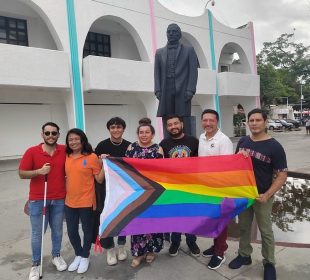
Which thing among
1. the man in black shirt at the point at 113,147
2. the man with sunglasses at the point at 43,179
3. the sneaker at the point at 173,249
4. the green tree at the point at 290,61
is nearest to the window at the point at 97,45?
the man in black shirt at the point at 113,147

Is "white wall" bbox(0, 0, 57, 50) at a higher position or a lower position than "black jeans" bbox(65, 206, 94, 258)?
higher

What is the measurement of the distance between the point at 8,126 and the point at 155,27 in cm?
805

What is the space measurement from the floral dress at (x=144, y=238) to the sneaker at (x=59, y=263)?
763 millimetres

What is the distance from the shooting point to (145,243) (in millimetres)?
3438

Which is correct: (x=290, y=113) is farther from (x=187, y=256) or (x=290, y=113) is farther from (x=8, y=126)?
(x=187, y=256)

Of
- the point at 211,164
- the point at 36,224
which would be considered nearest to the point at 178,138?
the point at 211,164

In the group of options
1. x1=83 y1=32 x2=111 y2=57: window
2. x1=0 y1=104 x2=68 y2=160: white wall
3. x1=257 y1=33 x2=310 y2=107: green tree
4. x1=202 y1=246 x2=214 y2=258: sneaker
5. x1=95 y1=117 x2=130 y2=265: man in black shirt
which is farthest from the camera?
x1=257 y1=33 x2=310 y2=107: green tree

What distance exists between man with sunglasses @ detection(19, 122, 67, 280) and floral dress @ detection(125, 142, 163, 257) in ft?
2.45

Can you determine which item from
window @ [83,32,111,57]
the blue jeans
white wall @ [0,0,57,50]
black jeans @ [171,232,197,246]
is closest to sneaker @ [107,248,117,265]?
the blue jeans

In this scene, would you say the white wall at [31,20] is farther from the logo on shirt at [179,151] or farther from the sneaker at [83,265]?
the sneaker at [83,265]

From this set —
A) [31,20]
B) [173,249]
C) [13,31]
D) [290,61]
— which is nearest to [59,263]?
[173,249]

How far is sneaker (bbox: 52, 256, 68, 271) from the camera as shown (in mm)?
3400

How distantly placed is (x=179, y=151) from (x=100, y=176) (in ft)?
2.91

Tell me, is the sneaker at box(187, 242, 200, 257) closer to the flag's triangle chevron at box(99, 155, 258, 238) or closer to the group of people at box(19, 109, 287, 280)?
the group of people at box(19, 109, 287, 280)
